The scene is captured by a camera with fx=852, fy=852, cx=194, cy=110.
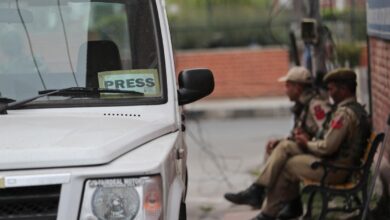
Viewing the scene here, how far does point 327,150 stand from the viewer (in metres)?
6.77

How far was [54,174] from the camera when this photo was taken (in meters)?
3.70

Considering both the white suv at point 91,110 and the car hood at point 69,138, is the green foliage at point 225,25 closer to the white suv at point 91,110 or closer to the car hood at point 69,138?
the white suv at point 91,110

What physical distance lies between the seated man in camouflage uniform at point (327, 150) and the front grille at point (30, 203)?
3.45 metres

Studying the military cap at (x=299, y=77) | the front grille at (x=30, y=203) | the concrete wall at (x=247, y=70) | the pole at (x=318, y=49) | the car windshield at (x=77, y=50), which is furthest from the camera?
the concrete wall at (x=247, y=70)

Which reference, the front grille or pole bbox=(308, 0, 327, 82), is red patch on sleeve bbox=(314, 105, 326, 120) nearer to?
pole bbox=(308, 0, 327, 82)

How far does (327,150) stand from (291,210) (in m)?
0.96

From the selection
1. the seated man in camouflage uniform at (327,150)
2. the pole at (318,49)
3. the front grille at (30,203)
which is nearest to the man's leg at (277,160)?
the seated man in camouflage uniform at (327,150)

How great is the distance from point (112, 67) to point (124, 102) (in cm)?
34

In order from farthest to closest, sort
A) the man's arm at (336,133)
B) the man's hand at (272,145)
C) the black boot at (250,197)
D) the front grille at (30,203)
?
the black boot at (250,197)
the man's hand at (272,145)
the man's arm at (336,133)
the front grille at (30,203)

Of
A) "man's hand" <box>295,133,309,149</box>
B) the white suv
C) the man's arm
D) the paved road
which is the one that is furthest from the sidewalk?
the white suv

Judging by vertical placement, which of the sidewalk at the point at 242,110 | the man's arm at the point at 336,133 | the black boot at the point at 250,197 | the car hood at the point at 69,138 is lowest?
the sidewalk at the point at 242,110

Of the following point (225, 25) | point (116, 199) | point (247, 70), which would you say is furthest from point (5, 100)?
point (225, 25)

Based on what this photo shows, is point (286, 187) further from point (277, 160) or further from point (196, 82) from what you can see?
point (196, 82)

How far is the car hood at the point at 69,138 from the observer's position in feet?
12.3
